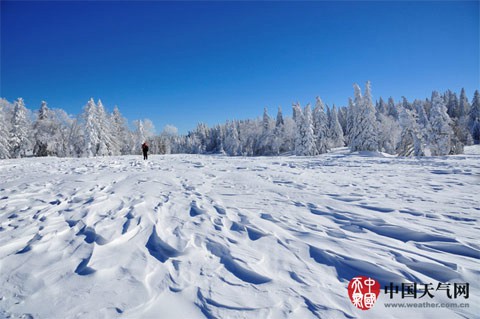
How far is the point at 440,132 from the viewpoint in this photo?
28500 millimetres

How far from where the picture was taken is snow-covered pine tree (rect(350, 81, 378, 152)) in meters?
32.7

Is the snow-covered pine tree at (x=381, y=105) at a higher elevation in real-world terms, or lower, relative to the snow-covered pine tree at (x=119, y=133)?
higher

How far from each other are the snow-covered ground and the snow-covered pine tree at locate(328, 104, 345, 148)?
6428cm

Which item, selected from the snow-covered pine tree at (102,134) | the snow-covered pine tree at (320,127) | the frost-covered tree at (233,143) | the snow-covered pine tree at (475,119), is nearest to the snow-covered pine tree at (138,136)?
the snow-covered pine tree at (102,134)

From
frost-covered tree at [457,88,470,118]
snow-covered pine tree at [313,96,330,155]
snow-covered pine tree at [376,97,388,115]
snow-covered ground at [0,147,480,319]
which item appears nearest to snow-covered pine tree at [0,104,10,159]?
snow-covered ground at [0,147,480,319]

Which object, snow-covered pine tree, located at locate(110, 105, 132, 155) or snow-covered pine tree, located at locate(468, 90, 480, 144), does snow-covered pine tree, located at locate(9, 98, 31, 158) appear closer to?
snow-covered pine tree, located at locate(110, 105, 132, 155)

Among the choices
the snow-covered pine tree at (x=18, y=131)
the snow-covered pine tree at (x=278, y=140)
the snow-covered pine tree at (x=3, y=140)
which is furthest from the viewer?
the snow-covered pine tree at (x=278, y=140)

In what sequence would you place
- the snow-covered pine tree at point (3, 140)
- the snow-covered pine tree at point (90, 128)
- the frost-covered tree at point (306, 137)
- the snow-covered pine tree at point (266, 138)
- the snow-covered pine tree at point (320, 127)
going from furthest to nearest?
the snow-covered pine tree at point (266, 138) → the snow-covered pine tree at point (320, 127) → the frost-covered tree at point (306, 137) → the snow-covered pine tree at point (90, 128) → the snow-covered pine tree at point (3, 140)

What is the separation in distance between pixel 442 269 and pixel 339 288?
4.02 ft

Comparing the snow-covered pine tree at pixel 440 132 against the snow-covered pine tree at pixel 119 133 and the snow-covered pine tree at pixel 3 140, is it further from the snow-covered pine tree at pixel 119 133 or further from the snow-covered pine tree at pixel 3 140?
the snow-covered pine tree at pixel 3 140

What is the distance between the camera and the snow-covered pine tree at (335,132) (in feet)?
213

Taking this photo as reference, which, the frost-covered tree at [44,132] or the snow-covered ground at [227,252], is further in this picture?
the frost-covered tree at [44,132]

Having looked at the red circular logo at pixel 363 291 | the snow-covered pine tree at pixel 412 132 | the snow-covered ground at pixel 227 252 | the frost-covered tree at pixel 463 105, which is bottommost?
the red circular logo at pixel 363 291

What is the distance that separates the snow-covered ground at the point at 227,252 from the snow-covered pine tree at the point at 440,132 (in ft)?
99.6
